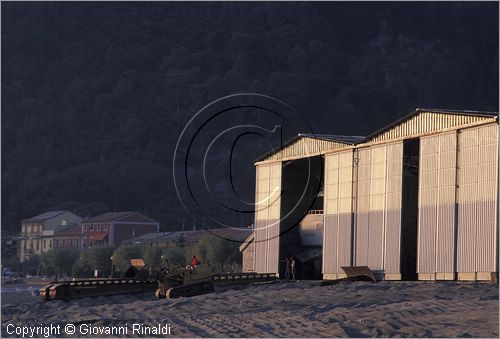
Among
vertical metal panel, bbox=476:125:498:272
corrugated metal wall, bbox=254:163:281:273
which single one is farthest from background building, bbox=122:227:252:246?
vertical metal panel, bbox=476:125:498:272

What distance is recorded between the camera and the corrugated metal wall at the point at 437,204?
48.7m

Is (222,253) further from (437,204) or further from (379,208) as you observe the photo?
(437,204)

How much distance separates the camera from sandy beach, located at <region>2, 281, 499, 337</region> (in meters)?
35.7

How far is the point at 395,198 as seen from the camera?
53.4 m

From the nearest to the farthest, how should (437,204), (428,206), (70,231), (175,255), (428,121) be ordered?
(437,204) → (428,206) → (428,121) → (175,255) → (70,231)

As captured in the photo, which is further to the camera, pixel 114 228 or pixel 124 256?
pixel 114 228

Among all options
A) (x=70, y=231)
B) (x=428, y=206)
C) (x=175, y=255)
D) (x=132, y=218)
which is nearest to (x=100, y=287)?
(x=428, y=206)

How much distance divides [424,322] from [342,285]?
15.4 m

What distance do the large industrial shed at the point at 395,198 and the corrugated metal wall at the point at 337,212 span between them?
0.19ft

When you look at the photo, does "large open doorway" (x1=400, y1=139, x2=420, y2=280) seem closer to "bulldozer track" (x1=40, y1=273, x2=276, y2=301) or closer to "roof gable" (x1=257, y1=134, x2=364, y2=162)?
"roof gable" (x1=257, y1=134, x2=364, y2=162)

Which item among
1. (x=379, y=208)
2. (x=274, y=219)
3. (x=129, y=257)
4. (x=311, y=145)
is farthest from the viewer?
(x=129, y=257)

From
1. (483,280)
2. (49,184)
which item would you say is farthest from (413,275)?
(49,184)

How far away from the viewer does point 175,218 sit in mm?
174250

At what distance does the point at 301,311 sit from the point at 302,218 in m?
24.7
